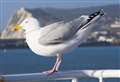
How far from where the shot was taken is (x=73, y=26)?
336 centimetres

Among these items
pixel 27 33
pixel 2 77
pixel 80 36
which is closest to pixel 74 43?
pixel 80 36

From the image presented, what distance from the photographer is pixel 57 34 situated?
11.0ft

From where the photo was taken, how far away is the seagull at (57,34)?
10.8 feet

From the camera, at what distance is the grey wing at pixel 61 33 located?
331 cm

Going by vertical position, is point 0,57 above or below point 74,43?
above

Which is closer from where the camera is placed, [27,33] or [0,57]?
[27,33]

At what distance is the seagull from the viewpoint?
129 inches

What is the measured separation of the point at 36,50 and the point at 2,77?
363 mm

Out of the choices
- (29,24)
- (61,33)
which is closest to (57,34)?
(61,33)

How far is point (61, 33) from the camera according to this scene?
3350 millimetres

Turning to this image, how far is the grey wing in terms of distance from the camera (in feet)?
10.9

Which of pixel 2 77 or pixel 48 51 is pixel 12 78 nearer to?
pixel 2 77

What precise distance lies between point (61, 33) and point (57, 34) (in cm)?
3

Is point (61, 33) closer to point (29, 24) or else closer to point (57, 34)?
point (57, 34)
